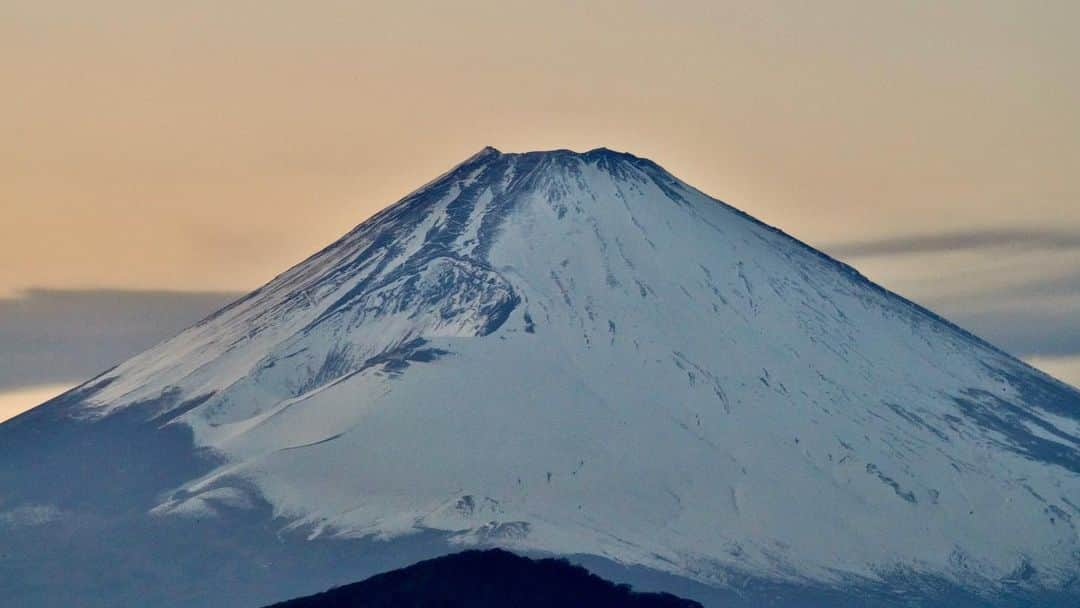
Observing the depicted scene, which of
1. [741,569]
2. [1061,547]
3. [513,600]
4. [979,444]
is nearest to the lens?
[513,600]

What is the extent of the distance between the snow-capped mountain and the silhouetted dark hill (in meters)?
97.1

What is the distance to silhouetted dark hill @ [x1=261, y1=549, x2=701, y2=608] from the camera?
127 feet

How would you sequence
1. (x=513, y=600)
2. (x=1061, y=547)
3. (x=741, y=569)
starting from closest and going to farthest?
(x=513, y=600), (x=741, y=569), (x=1061, y=547)

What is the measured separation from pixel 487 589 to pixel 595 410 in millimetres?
118421

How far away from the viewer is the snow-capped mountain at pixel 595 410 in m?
149

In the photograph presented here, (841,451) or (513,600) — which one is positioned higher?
(841,451)

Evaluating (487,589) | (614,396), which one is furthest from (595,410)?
(487,589)

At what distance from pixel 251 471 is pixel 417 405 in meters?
9.98

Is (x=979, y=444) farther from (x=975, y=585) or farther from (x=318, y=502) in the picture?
(x=318, y=502)

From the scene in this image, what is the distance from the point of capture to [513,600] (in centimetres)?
3919

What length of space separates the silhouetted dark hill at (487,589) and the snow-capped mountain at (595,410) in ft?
319

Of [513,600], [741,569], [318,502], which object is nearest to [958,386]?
[741,569]

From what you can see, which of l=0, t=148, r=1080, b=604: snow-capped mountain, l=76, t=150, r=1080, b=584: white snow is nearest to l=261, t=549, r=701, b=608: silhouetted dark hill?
l=0, t=148, r=1080, b=604: snow-capped mountain

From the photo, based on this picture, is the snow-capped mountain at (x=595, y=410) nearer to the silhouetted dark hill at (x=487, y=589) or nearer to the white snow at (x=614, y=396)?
the white snow at (x=614, y=396)
